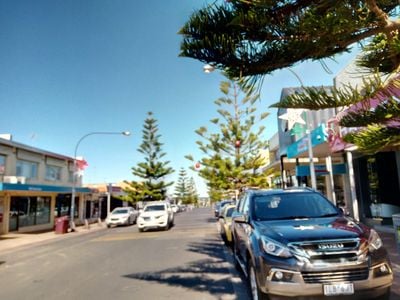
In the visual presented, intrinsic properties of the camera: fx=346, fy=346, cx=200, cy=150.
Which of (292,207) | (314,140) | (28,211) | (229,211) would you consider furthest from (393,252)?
(28,211)

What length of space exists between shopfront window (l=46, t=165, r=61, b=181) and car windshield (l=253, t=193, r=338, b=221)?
26565 millimetres

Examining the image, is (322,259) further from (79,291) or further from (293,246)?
(79,291)

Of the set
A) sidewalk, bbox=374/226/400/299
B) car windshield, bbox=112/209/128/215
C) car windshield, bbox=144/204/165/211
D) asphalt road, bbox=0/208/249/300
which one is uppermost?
car windshield, bbox=144/204/165/211

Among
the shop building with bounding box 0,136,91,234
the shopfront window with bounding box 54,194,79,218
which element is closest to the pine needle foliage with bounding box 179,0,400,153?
the shop building with bounding box 0,136,91,234

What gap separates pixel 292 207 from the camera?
20.1ft

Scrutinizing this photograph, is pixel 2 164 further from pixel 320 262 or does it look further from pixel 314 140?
pixel 320 262

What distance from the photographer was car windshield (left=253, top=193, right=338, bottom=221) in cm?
586

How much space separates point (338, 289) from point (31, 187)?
72.7 feet

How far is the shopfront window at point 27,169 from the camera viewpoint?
24859mm

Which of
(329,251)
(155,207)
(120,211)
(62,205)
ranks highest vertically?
(62,205)

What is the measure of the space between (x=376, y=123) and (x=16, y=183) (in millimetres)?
22556

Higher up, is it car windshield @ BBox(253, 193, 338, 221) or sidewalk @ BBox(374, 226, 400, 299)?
car windshield @ BBox(253, 193, 338, 221)

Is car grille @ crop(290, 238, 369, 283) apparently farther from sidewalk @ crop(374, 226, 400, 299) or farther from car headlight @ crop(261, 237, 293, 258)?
sidewalk @ crop(374, 226, 400, 299)

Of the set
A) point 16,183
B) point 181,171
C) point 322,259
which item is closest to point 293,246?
point 322,259
